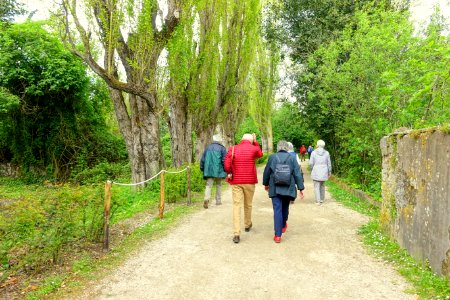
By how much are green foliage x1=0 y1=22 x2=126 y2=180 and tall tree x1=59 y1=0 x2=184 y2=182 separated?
27.3ft

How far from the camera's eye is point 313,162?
10.4 m

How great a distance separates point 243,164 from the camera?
254 inches

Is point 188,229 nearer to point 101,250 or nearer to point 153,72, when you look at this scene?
point 101,250

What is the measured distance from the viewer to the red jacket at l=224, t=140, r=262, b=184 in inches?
253

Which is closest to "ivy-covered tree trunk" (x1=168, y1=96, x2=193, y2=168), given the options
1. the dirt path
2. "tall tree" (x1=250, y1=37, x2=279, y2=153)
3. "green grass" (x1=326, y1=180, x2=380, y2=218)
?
"green grass" (x1=326, y1=180, x2=380, y2=218)

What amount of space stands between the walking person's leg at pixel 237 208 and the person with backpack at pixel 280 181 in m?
0.53

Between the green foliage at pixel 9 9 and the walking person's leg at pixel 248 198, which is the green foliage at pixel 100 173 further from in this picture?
the walking person's leg at pixel 248 198

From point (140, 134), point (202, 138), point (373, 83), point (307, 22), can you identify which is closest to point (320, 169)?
point (373, 83)

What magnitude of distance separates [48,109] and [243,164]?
17.5 metres

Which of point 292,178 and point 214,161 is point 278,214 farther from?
point 214,161

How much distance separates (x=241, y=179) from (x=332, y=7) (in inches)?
535

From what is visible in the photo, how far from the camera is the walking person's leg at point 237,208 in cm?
623

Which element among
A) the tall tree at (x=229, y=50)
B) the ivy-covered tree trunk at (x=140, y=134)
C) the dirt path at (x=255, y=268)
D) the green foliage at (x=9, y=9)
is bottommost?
the dirt path at (x=255, y=268)

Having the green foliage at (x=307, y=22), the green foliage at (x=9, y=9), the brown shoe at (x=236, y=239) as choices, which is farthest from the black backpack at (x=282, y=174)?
the green foliage at (x=9, y=9)
